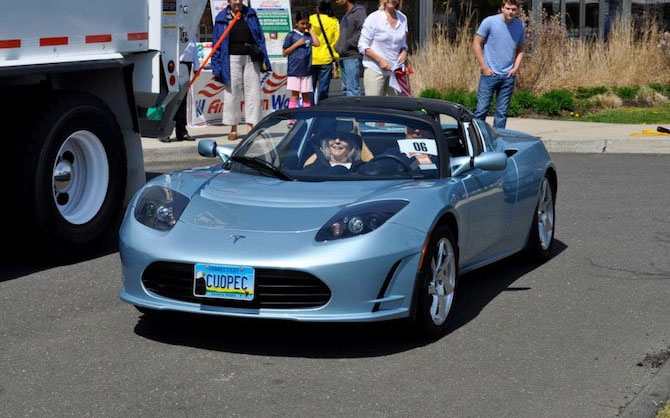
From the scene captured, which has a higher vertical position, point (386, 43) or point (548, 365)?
point (386, 43)

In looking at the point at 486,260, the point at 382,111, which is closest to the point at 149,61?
the point at 382,111

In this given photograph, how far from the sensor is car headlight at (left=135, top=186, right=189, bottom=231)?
6254mm

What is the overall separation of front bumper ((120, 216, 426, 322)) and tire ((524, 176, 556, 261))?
2424mm

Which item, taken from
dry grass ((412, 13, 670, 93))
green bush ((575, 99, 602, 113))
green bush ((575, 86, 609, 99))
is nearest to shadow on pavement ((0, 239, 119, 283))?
dry grass ((412, 13, 670, 93))

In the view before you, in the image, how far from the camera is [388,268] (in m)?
5.88

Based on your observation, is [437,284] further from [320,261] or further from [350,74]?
[350,74]

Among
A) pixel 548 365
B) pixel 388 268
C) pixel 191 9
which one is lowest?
pixel 548 365

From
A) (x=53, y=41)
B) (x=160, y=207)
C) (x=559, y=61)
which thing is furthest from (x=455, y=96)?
(x=160, y=207)

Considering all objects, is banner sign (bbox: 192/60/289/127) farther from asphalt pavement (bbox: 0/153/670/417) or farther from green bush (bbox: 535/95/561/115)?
asphalt pavement (bbox: 0/153/670/417)

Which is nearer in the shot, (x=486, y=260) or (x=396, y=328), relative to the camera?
(x=396, y=328)

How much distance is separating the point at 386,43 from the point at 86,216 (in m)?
6.08

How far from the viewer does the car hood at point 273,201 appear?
6102 millimetres

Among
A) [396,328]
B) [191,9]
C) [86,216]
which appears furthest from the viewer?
[191,9]

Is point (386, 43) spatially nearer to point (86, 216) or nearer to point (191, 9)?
point (191, 9)
